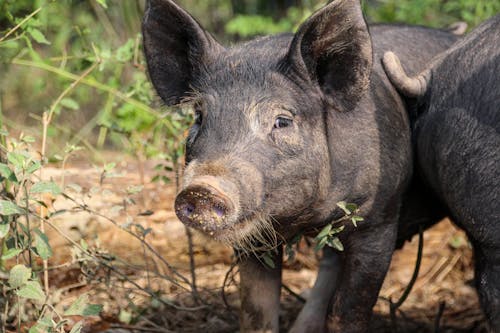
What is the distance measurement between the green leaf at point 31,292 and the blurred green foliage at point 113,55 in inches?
68.1

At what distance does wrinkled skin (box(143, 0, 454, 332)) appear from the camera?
158 inches

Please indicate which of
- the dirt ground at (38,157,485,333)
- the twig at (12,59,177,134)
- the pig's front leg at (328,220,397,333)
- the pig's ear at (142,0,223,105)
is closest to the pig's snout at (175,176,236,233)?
the pig's ear at (142,0,223,105)

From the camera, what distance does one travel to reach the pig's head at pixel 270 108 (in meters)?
4.01

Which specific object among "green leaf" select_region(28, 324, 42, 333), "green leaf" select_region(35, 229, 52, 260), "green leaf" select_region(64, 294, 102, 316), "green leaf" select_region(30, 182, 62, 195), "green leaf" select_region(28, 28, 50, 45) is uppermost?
"green leaf" select_region(28, 28, 50, 45)

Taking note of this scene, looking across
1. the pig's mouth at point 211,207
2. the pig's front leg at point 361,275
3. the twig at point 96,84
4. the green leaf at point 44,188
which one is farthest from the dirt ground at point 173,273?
the pig's mouth at point 211,207

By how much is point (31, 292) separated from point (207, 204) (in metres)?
0.89

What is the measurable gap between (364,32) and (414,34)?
4.06 ft

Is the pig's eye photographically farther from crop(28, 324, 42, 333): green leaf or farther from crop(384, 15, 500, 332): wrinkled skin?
crop(28, 324, 42, 333): green leaf

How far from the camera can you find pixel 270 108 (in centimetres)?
423

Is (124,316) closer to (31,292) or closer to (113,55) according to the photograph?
(31,292)

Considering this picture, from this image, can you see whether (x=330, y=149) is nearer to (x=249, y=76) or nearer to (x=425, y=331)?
(x=249, y=76)

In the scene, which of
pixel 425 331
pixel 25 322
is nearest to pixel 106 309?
pixel 25 322

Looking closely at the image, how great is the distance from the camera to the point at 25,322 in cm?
512

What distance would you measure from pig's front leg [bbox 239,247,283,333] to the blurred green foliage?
→ 1.12 meters
